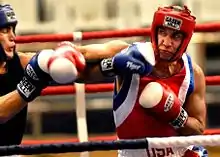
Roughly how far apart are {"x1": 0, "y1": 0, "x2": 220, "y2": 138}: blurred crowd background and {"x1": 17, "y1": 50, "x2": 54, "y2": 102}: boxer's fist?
15.2ft

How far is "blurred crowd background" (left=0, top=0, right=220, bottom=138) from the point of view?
6949 millimetres

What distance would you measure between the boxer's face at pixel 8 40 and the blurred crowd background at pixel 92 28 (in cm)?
430

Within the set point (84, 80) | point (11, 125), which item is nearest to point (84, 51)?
point (84, 80)

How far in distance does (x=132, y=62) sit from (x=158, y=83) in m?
0.17

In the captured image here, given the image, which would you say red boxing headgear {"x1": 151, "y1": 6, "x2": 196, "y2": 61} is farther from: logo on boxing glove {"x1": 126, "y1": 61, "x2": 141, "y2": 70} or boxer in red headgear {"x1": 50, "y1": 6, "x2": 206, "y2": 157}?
logo on boxing glove {"x1": 126, "y1": 61, "x2": 141, "y2": 70}

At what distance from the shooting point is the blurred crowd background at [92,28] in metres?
6.95

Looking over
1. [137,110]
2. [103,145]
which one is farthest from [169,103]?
[103,145]

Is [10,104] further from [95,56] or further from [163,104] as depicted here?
[163,104]

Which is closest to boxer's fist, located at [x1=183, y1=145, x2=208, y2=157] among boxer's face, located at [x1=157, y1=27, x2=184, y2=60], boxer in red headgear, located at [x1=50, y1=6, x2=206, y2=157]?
boxer in red headgear, located at [x1=50, y1=6, x2=206, y2=157]

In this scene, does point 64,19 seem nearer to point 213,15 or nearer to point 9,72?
point 213,15

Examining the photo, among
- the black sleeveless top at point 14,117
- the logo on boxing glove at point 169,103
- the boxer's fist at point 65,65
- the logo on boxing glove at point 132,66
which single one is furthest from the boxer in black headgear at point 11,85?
the logo on boxing glove at point 169,103

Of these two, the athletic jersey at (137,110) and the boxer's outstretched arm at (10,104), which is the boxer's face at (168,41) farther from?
the boxer's outstretched arm at (10,104)

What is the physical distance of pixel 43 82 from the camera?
2.16 metres

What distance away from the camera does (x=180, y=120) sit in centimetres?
233
